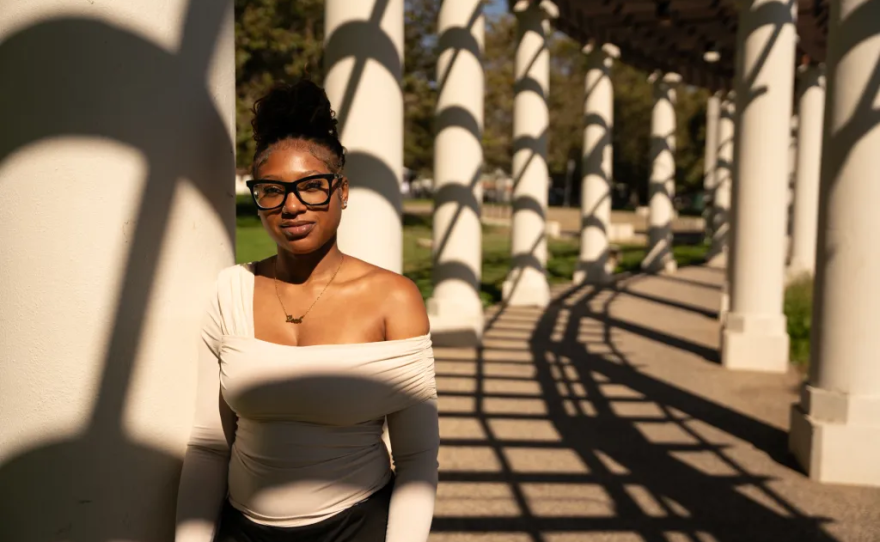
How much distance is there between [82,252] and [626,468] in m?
7.27

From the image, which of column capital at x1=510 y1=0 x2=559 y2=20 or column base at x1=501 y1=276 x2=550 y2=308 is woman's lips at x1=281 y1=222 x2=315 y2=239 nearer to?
column base at x1=501 y1=276 x2=550 y2=308

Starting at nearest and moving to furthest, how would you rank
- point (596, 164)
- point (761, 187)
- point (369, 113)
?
point (369, 113) < point (761, 187) < point (596, 164)

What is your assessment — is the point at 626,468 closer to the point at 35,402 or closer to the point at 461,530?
the point at 461,530

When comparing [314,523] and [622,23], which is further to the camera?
[622,23]

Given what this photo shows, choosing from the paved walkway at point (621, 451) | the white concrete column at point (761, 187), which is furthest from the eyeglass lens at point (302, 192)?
the white concrete column at point (761, 187)

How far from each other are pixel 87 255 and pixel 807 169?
26.3 metres

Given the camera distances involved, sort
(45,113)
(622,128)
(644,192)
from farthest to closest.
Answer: (644,192) → (622,128) → (45,113)

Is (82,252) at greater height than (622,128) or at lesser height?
lesser

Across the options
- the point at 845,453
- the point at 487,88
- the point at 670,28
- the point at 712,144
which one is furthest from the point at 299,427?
the point at 487,88

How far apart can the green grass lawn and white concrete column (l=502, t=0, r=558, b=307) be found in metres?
1.35

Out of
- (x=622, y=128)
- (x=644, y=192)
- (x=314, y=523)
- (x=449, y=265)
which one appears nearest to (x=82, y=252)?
(x=314, y=523)

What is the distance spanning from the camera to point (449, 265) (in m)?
16.4

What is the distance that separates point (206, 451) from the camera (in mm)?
2961

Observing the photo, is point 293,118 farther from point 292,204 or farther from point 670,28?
point 670,28
